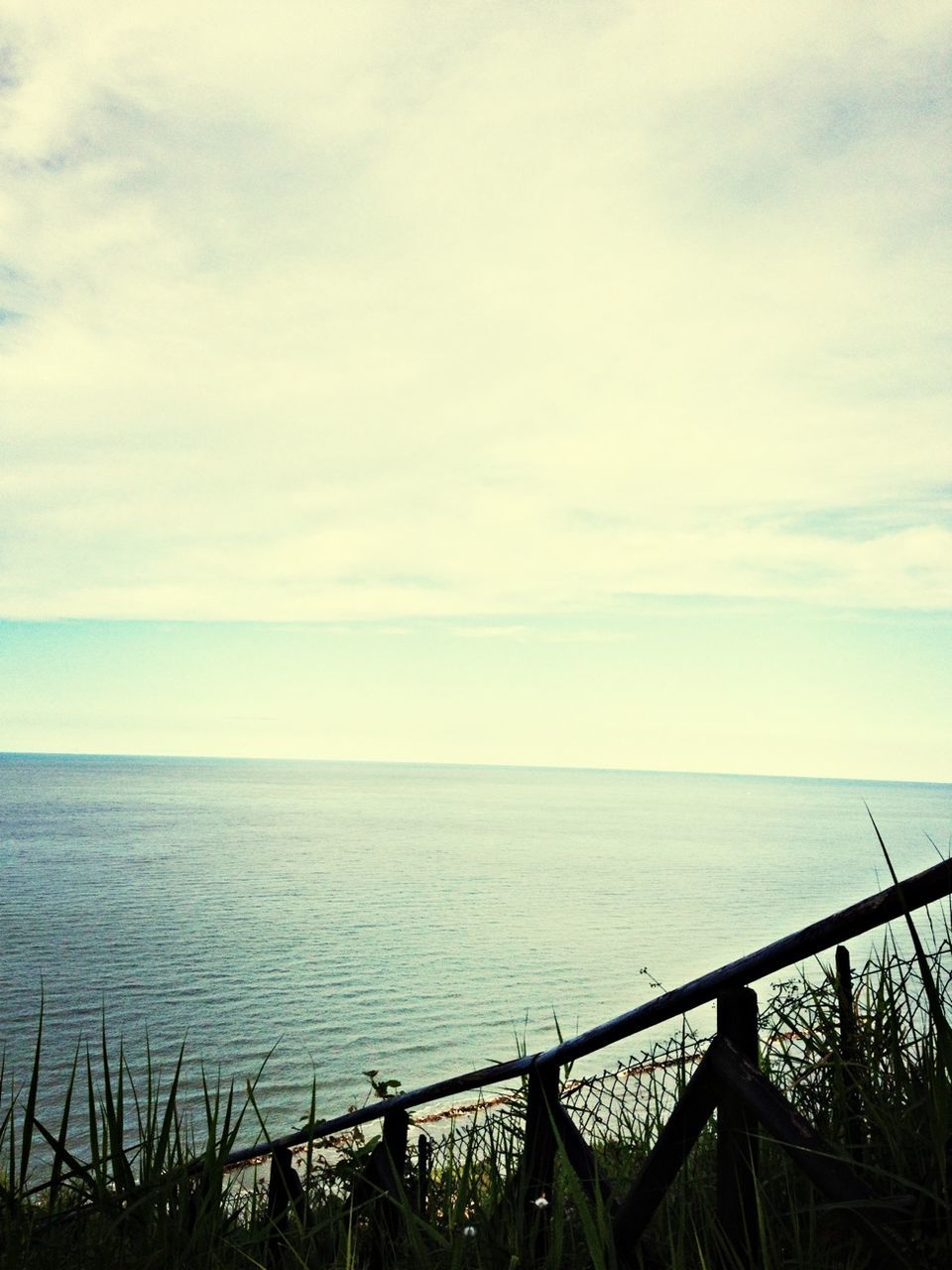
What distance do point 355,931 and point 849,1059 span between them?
3975 centimetres

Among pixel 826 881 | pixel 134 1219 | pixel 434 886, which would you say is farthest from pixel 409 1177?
pixel 826 881

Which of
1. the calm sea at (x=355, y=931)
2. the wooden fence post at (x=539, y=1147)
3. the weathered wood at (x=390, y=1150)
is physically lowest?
the calm sea at (x=355, y=931)

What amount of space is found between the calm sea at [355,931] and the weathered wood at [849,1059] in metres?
1.80

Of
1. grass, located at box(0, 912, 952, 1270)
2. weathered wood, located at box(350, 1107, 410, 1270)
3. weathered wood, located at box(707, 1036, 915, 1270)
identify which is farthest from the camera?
weathered wood, located at box(350, 1107, 410, 1270)

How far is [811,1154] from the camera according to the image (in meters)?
1.80

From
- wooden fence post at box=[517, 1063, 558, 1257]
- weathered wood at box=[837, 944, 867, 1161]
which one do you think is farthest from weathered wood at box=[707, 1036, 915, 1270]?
wooden fence post at box=[517, 1063, 558, 1257]

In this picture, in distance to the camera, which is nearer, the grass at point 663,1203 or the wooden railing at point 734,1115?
the wooden railing at point 734,1115

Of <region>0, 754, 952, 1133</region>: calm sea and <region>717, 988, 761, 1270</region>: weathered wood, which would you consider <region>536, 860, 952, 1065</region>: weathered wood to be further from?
<region>0, 754, 952, 1133</region>: calm sea

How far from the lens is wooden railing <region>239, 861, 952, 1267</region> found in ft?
5.78

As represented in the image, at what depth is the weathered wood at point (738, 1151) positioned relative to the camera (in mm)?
2057

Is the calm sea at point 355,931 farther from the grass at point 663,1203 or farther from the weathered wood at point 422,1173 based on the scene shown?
the weathered wood at point 422,1173

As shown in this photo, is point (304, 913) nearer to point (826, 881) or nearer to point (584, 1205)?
point (826, 881)

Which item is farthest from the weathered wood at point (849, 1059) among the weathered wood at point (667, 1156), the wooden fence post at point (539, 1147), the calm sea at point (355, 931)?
the calm sea at point (355, 931)

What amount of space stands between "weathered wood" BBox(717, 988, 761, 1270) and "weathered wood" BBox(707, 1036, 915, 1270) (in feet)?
0.11
